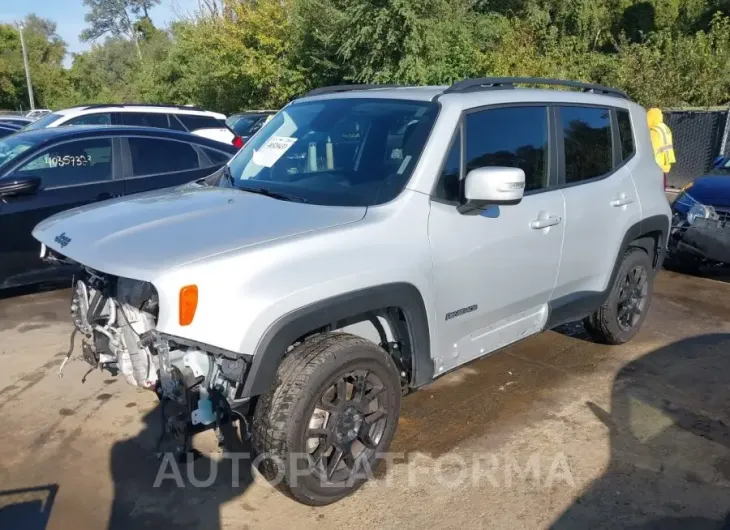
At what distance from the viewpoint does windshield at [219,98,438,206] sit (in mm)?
3473

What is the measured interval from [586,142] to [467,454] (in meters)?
2.25

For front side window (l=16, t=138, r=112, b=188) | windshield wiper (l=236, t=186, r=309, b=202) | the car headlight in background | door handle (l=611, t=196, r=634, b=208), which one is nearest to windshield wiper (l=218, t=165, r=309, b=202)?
windshield wiper (l=236, t=186, r=309, b=202)

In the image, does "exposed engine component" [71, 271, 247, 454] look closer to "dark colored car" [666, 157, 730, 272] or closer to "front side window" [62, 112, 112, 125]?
"dark colored car" [666, 157, 730, 272]

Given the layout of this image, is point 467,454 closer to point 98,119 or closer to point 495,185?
point 495,185

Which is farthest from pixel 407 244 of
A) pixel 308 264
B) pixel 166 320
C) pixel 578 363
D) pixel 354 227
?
pixel 578 363

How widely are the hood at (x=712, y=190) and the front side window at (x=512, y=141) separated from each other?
3.80 metres

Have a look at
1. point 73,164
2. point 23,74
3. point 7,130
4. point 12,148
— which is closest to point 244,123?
point 7,130

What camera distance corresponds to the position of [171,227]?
3.11m

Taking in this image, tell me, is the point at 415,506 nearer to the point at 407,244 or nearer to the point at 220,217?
the point at 407,244

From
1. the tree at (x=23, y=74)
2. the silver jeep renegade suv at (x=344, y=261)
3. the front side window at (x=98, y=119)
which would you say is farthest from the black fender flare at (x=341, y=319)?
the tree at (x=23, y=74)

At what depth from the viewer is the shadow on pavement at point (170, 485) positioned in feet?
10.4

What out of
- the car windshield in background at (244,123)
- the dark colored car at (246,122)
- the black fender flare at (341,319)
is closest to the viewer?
the black fender flare at (341,319)

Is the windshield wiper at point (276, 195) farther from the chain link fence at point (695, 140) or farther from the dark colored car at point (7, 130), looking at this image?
the chain link fence at point (695, 140)

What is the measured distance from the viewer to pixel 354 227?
3.11 m
